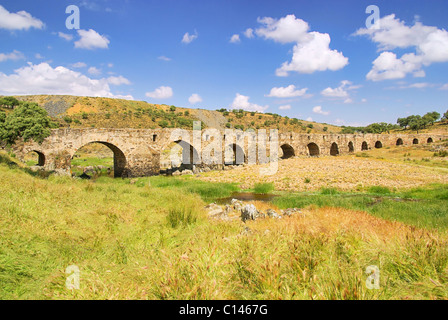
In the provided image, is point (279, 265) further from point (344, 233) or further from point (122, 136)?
point (122, 136)

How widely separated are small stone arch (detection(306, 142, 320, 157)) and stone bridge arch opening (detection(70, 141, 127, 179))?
87.5 feet

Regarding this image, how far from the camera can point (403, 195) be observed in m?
13.4

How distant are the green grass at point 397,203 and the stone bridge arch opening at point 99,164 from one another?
14764 mm

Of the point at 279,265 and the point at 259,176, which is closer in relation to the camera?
the point at 279,265

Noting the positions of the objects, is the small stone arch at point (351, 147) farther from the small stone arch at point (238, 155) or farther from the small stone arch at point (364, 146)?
the small stone arch at point (238, 155)

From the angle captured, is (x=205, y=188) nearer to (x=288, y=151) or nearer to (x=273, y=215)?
(x=273, y=215)

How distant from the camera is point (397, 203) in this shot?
11.0 m

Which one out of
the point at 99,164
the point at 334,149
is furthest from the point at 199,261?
the point at 334,149

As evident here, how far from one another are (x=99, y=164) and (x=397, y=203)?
1224 inches

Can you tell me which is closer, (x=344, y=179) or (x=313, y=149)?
(x=344, y=179)

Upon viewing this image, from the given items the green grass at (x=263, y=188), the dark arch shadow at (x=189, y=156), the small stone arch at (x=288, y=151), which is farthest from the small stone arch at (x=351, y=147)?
the green grass at (x=263, y=188)

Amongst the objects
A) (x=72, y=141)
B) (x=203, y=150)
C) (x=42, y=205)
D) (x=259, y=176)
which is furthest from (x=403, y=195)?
(x=72, y=141)

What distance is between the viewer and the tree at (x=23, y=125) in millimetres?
13023
